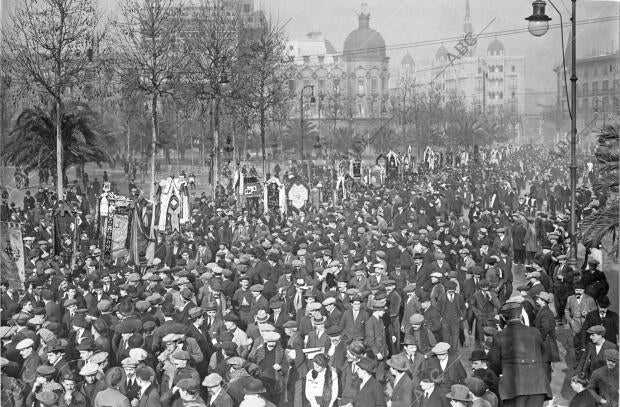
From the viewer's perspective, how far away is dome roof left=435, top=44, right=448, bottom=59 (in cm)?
1782

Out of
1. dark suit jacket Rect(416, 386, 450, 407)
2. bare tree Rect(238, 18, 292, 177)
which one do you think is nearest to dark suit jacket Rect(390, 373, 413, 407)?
dark suit jacket Rect(416, 386, 450, 407)

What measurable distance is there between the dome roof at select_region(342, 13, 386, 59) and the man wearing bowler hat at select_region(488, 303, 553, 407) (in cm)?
655

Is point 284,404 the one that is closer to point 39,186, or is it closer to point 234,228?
point 39,186

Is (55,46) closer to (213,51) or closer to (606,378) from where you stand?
(213,51)

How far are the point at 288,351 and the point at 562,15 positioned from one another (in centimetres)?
811

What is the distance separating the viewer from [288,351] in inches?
393

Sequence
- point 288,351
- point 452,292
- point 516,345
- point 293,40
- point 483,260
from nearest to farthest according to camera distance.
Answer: point 516,345, point 288,351, point 452,292, point 483,260, point 293,40

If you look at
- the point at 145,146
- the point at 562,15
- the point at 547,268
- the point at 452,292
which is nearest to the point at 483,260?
the point at 547,268

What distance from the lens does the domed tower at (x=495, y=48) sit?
16.5 m

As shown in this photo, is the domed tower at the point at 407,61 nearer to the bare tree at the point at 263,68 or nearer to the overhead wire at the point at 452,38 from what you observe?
the overhead wire at the point at 452,38

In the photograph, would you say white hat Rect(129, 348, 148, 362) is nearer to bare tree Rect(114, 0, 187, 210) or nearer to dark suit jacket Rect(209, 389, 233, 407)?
dark suit jacket Rect(209, 389, 233, 407)

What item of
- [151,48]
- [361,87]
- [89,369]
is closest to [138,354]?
[89,369]

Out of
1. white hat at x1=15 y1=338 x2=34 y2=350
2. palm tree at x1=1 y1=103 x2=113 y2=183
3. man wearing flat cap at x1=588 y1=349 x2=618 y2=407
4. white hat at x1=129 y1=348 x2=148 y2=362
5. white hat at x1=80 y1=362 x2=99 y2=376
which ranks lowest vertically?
man wearing flat cap at x1=588 y1=349 x2=618 y2=407

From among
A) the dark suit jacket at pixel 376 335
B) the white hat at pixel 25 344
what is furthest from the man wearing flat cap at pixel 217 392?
the dark suit jacket at pixel 376 335
